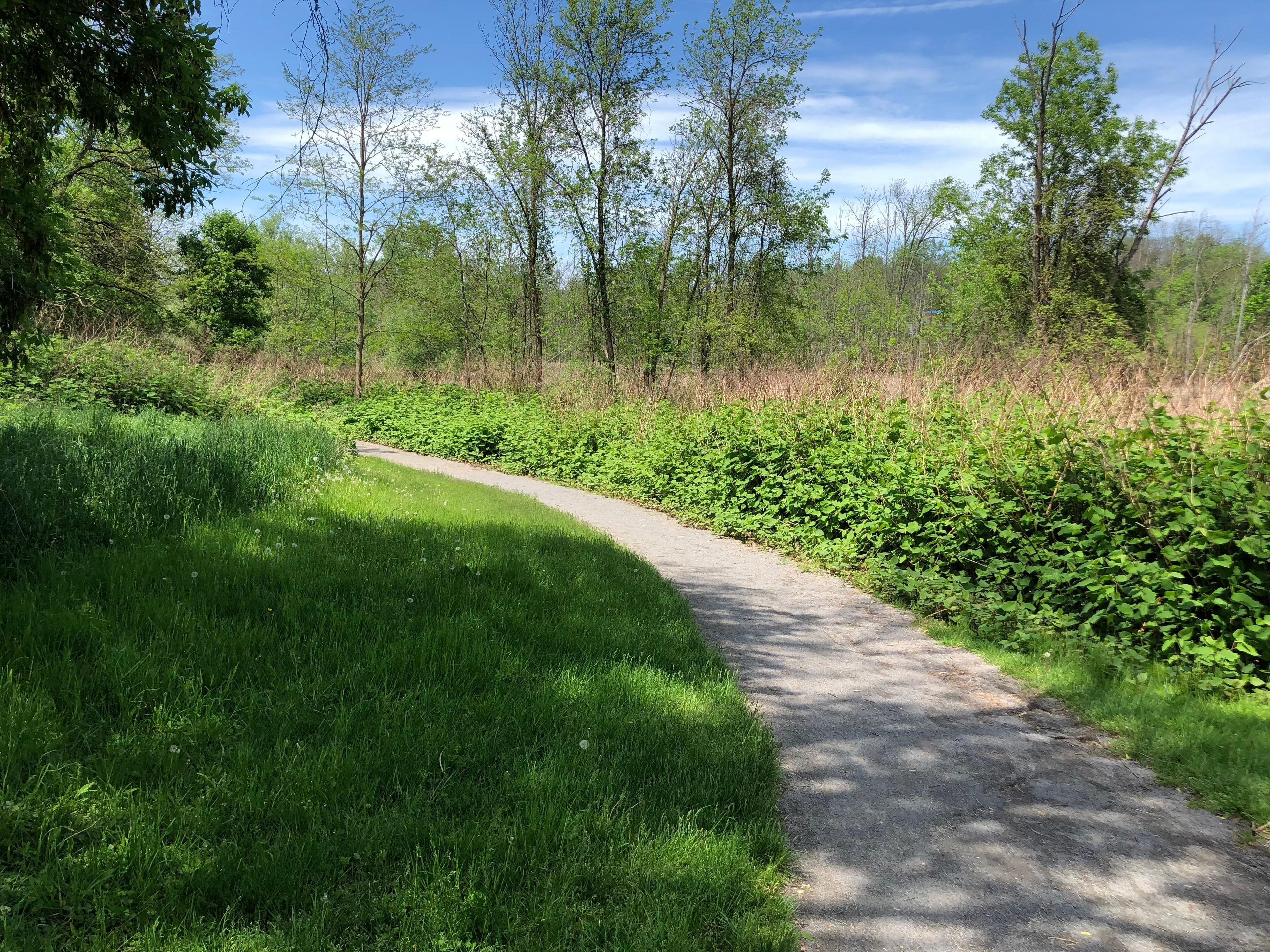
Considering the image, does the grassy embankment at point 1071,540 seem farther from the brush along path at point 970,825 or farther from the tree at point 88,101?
the tree at point 88,101

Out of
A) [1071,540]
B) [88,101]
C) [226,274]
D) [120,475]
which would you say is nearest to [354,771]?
[120,475]

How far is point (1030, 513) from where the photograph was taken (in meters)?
6.60

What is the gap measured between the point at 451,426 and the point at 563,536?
13.5 m

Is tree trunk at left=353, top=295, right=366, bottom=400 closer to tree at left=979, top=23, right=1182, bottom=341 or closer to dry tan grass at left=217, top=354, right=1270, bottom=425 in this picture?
dry tan grass at left=217, top=354, right=1270, bottom=425

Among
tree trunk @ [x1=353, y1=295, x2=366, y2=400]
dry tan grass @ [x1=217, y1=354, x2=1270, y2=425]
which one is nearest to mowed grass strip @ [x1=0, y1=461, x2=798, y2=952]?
dry tan grass @ [x1=217, y1=354, x2=1270, y2=425]

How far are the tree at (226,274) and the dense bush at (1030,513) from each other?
2604 cm

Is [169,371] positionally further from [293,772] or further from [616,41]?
[616,41]

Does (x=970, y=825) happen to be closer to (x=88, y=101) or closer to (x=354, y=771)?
(x=354, y=771)

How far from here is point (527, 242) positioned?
25.3 meters

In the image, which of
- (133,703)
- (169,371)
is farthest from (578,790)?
(169,371)

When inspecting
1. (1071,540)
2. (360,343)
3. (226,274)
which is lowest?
(1071,540)

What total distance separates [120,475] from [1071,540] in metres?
8.20

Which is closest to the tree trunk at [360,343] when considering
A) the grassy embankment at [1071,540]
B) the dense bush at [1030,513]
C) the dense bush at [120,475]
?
the dense bush at [120,475]

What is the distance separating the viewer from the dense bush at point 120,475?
460 cm
